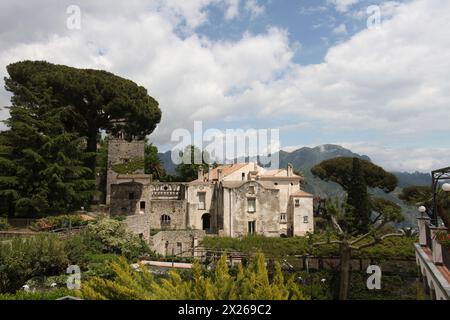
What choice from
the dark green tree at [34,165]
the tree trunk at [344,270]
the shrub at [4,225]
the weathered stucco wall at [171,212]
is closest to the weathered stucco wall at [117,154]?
the weathered stucco wall at [171,212]

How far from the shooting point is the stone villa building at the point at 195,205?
35188mm

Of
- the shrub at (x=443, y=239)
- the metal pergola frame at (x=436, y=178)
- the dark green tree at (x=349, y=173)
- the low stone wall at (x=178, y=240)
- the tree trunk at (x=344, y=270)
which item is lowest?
the low stone wall at (x=178, y=240)

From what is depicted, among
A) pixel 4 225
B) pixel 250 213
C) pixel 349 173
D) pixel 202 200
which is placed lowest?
pixel 4 225

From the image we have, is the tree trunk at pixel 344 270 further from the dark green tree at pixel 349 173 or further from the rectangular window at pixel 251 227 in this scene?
the dark green tree at pixel 349 173

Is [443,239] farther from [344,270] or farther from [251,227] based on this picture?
[251,227]

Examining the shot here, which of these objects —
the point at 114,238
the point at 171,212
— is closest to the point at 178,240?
the point at 171,212

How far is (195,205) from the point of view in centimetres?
3925

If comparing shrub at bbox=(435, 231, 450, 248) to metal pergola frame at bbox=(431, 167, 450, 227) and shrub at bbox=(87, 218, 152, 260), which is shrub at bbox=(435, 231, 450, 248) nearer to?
metal pergola frame at bbox=(431, 167, 450, 227)

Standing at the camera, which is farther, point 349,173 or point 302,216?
point 349,173

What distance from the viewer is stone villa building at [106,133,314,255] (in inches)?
1385

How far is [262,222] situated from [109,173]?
16.7 m

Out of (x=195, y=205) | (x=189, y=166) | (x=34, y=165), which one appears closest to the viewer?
(x=34, y=165)
